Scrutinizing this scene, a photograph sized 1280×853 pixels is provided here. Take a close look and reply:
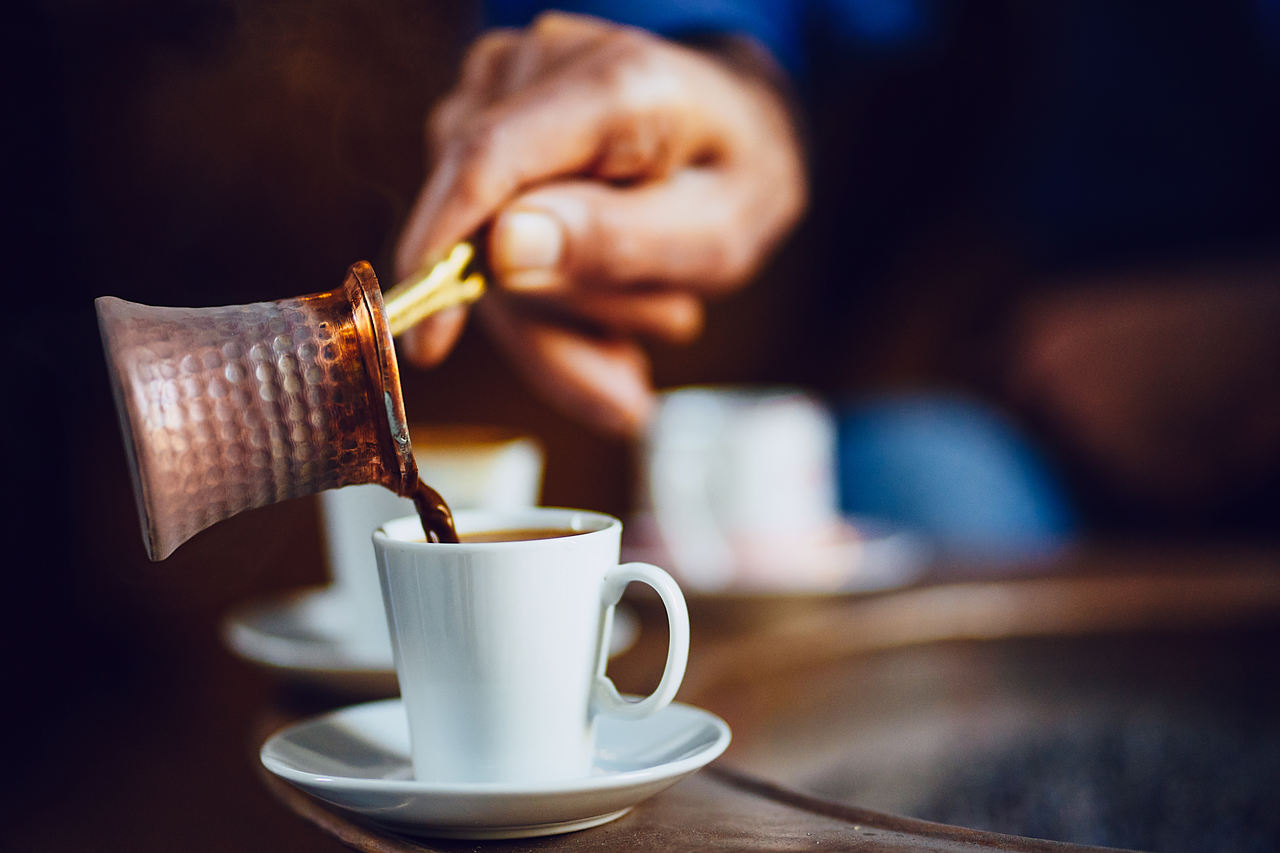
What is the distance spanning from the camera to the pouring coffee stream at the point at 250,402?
0.35 metres

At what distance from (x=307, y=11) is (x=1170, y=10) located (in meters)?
1.40

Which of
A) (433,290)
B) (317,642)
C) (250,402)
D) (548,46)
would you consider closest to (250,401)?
(250,402)

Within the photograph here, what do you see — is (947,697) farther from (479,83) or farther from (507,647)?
(479,83)

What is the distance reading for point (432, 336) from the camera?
0.64 m

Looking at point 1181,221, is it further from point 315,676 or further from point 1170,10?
point 315,676

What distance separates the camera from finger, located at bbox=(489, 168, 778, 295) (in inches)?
24.0

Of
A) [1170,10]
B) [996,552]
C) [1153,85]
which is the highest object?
[1170,10]

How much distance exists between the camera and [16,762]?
522 mm

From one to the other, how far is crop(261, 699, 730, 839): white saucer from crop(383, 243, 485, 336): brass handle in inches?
7.3

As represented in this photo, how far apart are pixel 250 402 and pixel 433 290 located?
0.46 feet

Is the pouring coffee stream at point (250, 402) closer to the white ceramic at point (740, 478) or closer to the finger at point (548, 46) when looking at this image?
the finger at point (548, 46)

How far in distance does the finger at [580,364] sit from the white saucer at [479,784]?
1.61 feet

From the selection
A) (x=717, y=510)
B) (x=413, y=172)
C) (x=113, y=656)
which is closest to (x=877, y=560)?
(x=717, y=510)

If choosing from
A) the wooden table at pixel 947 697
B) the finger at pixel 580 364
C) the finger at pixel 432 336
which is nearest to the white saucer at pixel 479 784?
the wooden table at pixel 947 697
